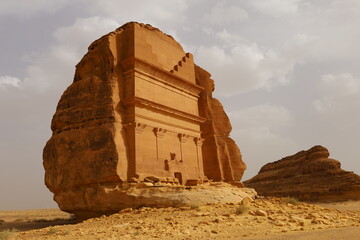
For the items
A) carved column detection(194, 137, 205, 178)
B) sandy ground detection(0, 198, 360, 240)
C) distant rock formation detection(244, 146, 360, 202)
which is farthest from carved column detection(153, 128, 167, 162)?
distant rock formation detection(244, 146, 360, 202)

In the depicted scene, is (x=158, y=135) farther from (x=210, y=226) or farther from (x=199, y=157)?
(x=210, y=226)

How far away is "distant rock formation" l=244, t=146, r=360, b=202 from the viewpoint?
35125 millimetres

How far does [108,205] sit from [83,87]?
544cm

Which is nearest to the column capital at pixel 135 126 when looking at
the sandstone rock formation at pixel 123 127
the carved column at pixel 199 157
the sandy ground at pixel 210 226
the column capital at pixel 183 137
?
the sandstone rock formation at pixel 123 127

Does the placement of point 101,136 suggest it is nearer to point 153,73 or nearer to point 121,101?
point 121,101

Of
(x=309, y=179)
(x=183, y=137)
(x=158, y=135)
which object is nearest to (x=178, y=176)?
(x=183, y=137)

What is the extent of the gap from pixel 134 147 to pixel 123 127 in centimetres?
103

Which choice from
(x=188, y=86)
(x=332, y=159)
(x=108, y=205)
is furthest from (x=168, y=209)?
(x=332, y=159)

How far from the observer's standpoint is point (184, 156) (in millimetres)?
16312

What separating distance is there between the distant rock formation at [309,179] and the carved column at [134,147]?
28631 millimetres

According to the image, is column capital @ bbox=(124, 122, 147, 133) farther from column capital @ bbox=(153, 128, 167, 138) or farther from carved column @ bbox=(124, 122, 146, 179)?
column capital @ bbox=(153, 128, 167, 138)

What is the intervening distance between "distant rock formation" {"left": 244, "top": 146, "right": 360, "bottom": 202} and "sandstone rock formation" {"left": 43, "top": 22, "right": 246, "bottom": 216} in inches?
955

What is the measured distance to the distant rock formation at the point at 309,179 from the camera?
35.1m

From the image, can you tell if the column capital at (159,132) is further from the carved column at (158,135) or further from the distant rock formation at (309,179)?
Result: the distant rock formation at (309,179)
